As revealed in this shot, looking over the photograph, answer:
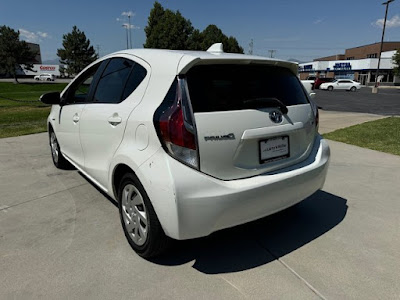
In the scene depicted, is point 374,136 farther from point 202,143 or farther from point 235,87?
point 202,143

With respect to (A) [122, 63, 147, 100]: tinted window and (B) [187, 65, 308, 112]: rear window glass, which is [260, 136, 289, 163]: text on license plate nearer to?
(B) [187, 65, 308, 112]: rear window glass

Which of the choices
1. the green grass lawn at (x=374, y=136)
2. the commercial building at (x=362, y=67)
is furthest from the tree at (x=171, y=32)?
the green grass lawn at (x=374, y=136)

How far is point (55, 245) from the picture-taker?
274 cm

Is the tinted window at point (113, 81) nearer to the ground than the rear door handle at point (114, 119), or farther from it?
farther from it

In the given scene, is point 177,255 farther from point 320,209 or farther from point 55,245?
point 320,209

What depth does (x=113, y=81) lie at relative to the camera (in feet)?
9.95

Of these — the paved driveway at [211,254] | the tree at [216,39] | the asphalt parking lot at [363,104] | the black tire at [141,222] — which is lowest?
the paved driveway at [211,254]

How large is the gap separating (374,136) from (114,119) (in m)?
7.01

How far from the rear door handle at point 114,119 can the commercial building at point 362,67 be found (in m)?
61.4

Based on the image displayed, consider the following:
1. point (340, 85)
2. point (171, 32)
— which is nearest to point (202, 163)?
point (340, 85)

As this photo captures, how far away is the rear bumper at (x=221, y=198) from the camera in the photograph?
206cm

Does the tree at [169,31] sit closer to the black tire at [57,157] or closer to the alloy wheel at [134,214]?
the black tire at [57,157]

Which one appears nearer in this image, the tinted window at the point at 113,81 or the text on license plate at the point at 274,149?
the text on license plate at the point at 274,149

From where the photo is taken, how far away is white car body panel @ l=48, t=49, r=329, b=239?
2080 mm
